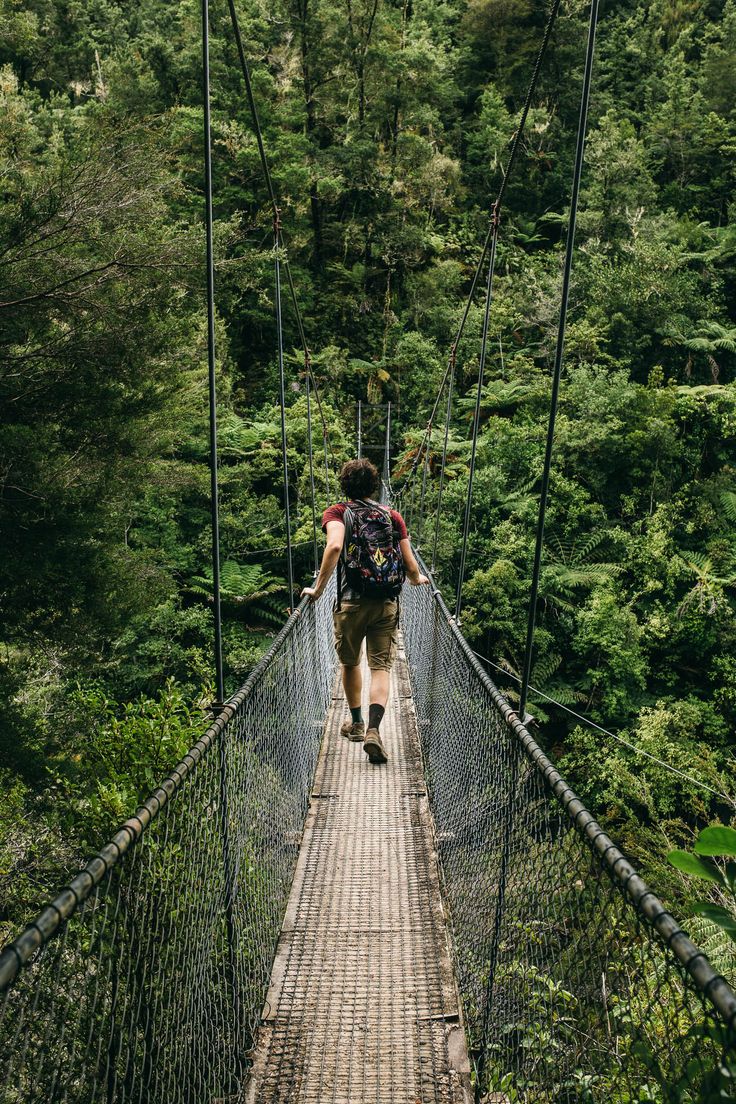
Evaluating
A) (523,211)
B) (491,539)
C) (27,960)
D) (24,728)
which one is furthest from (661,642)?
(523,211)

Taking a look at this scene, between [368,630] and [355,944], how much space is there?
91 centimetres

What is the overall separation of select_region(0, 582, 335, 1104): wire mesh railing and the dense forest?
1572 mm

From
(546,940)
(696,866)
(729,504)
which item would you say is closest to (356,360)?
(729,504)

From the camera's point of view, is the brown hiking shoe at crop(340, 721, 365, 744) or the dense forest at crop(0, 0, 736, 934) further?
the dense forest at crop(0, 0, 736, 934)

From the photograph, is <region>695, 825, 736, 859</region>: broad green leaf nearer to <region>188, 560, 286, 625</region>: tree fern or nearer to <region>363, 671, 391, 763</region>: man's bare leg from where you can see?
<region>363, 671, 391, 763</region>: man's bare leg

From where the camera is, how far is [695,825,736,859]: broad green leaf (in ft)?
1.42

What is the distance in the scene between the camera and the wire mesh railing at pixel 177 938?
68 cm

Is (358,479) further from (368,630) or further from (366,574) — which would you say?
(368,630)

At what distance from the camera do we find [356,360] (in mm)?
13375

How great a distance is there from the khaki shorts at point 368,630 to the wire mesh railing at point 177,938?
0.29m

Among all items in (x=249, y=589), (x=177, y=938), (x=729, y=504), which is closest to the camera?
(x=177, y=938)

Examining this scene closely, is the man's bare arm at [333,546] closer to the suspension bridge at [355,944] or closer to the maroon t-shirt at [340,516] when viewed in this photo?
the maroon t-shirt at [340,516]

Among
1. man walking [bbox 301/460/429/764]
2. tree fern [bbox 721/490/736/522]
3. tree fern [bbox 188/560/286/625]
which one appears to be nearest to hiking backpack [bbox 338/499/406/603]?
man walking [bbox 301/460/429/764]

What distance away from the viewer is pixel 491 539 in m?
9.02
